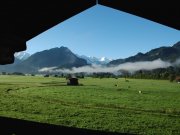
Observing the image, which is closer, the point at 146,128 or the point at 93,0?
the point at 93,0

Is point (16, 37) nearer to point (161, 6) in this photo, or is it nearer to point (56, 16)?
point (56, 16)

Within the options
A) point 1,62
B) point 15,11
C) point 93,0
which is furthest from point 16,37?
point 93,0

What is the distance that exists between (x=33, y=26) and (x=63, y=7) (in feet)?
3.90

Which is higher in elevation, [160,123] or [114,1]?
[114,1]

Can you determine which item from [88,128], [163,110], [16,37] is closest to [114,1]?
[16,37]

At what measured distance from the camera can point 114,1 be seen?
3727mm

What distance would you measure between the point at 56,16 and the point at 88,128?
1335cm

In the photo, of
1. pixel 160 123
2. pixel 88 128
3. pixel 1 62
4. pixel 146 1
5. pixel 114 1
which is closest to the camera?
pixel 146 1

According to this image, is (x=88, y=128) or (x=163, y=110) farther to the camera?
(x=163, y=110)

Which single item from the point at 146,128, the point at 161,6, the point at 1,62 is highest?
the point at 161,6

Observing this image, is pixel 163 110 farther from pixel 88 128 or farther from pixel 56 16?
pixel 56 16

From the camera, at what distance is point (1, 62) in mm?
5734

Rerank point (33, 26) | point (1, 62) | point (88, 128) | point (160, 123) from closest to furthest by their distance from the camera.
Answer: point (33, 26)
point (1, 62)
point (88, 128)
point (160, 123)

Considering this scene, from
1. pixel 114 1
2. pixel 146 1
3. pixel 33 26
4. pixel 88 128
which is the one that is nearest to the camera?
pixel 146 1
